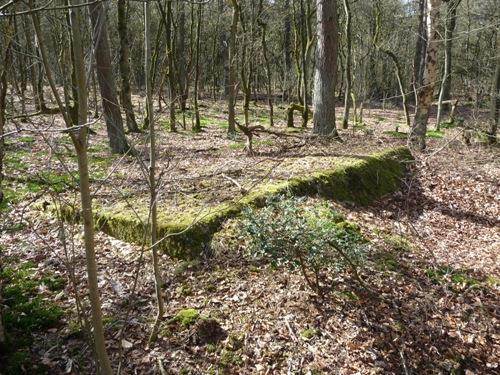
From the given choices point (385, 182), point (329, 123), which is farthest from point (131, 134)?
point (385, 182)

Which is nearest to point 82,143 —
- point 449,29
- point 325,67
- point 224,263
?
point 224,263

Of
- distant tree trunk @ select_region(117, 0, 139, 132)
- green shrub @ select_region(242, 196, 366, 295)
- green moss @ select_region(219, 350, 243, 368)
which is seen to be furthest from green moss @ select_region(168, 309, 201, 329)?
distant tree trunk @ select_region(117, 0, 139, 132)

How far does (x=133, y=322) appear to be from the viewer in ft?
12.8

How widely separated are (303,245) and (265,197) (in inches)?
63.6

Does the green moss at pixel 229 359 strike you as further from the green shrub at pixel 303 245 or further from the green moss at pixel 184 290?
the green shrub at pixel 303 245

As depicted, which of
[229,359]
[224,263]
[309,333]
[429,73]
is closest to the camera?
[229,359]

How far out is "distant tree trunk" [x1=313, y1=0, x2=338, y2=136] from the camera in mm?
9133

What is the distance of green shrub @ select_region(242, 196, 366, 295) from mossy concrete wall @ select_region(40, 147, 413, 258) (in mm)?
590

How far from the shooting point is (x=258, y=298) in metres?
4.26

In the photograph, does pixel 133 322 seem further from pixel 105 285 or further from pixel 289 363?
pixel 289 363

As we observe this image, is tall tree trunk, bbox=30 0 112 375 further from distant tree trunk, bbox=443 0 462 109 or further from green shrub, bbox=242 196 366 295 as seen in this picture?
distant tree trunk, bbox=443 0 462 109

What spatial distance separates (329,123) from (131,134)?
19.2 ft

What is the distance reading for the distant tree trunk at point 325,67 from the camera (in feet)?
30.0

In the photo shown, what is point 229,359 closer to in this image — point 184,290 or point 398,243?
point 184,290
